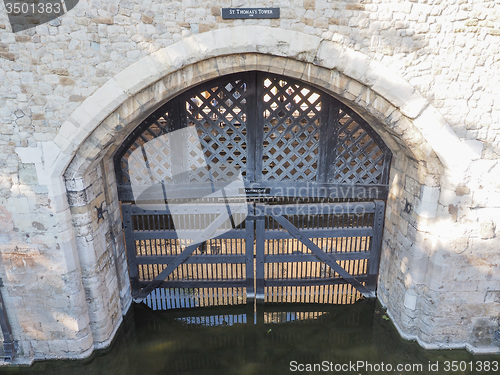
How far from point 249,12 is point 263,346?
4048 millimetres

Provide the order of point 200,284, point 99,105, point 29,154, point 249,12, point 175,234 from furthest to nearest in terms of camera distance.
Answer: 1. point 200,284
2. point 175,234
3. point 29,154
4. point 99,105
5. point 249,12

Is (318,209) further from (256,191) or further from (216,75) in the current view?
(216,75)

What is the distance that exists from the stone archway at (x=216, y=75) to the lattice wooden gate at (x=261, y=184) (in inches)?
19.0

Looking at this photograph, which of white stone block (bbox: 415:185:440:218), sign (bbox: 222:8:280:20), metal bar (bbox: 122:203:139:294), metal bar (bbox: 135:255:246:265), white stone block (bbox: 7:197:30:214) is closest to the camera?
sign (bbox: 222:8:280:20)

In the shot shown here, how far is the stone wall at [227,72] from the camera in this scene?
11.0 feet

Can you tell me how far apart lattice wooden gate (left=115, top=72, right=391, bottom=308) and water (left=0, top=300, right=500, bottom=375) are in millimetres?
359

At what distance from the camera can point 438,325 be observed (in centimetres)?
437

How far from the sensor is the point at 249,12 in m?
3.28

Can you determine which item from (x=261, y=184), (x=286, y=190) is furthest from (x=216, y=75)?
(x=286, y=190)

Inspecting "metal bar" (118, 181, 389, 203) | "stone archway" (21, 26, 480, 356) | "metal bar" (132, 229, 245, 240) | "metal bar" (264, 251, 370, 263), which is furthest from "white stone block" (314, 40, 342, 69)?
"metal bar" (264, 251, 370, 263)

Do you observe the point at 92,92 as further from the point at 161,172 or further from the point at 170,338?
the point at 170,338

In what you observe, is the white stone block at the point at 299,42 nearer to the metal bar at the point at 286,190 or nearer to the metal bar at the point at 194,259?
the metal bar at the point at 286,190

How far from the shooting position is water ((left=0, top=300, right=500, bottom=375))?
171 inches

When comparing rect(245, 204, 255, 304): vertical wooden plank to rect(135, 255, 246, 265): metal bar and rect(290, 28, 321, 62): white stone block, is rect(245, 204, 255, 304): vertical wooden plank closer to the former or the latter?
rect(135, 255, 246, 265): metal bar
